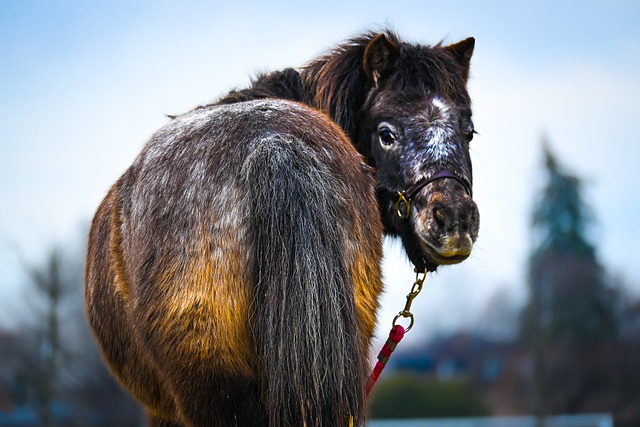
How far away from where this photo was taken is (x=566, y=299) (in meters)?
36.8

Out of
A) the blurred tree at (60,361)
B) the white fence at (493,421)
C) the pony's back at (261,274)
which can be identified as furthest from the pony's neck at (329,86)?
the white fence at (493,421)

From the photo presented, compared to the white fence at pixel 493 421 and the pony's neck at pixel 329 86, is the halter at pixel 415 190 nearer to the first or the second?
the pony's neck at pixel 329 86

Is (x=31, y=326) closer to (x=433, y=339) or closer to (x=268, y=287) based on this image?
(x=433, y=339)

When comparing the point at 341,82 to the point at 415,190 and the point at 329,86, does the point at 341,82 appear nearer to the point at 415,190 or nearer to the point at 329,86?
the point at 329,86

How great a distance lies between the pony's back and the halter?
0.62 meters

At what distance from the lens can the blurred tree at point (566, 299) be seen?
116 feet

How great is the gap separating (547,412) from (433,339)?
10.1 meters

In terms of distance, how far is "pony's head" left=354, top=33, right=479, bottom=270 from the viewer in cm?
439

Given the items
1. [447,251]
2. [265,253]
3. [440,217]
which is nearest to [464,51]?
[440,217]

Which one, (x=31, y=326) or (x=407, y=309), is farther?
(x=31, y=326)

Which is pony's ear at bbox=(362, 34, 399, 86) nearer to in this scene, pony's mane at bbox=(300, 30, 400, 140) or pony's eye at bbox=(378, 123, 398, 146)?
pony's mane at bbox=(300, 30, 400, 140)

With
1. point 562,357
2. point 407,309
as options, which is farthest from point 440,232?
point 562,357

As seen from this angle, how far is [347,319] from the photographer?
355 cm

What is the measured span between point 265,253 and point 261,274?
0.10 meters
